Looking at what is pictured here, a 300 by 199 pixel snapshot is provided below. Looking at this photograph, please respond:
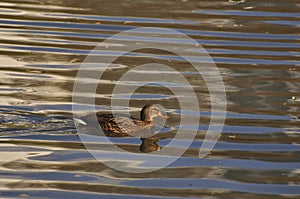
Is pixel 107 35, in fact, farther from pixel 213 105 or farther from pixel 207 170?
pixel 207 170

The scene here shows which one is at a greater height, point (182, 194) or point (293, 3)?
point (293, 3)

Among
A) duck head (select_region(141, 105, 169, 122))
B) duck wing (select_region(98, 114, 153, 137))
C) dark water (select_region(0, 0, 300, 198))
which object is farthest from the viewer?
duck head (select_region(141, 105, 169, 122))

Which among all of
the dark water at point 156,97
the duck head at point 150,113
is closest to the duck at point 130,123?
the duck head at point 150,113

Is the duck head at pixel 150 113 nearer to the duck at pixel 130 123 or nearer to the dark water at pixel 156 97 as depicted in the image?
the duck at pixel 130 123

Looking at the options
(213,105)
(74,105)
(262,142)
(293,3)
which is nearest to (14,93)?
(74,105)

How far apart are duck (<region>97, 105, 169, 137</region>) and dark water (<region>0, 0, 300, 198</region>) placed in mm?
271

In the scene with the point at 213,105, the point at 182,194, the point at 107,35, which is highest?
the point at 107,35

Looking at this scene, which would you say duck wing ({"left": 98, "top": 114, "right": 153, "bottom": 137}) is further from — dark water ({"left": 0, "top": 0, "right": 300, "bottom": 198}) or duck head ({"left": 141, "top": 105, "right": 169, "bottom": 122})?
dark water ({"left": 0, "top": 0, "right": 300, "bottom": 198})

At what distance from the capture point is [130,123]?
33.8 ft

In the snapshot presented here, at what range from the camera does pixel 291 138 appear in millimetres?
9641

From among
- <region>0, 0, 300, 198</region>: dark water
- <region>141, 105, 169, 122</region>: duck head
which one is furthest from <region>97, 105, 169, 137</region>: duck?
<region>0, 0, 300, 198</region>: dark water

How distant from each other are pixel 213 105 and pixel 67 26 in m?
5.13

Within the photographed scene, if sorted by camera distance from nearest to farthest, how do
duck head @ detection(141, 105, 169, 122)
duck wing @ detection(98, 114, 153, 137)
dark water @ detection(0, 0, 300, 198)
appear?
dark water @ detection(0, 0, 300, 198), duck wing @ detection(98, 114, 153, 137), duck head @ detection(141, 105, 169, 122)

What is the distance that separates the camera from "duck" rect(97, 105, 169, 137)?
10.0m
